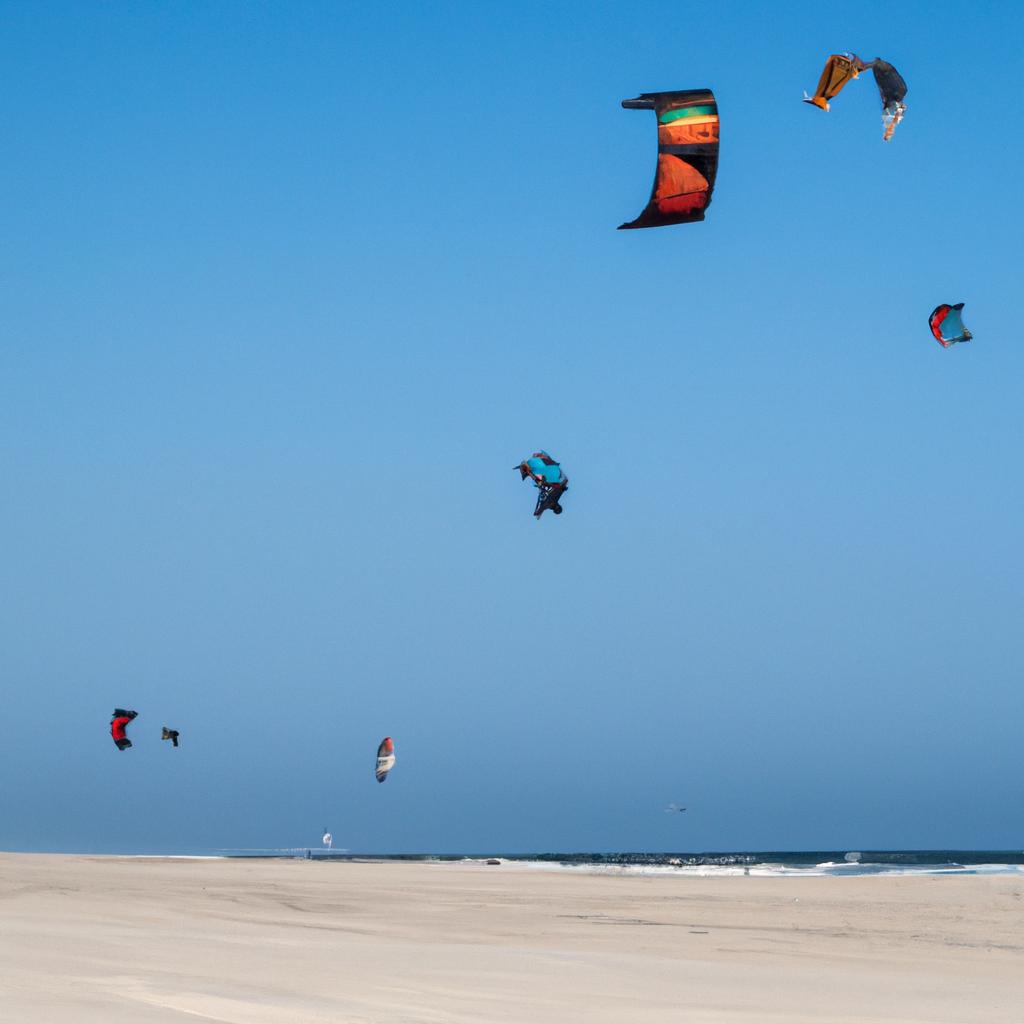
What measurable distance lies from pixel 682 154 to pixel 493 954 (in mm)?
8991

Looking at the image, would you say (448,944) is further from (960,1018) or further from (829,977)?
(960,1018)

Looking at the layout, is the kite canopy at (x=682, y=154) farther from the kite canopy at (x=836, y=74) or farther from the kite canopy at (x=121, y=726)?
the kite canopy at (x=121, y=726)

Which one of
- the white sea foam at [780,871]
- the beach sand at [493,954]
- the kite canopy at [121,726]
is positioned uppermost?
the kite canopy at [121,726]

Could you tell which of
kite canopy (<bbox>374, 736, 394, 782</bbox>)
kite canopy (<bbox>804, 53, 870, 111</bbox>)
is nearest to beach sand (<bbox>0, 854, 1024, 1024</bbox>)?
kite canopy (<bbox>374, 736, 394, 782</bbox>)

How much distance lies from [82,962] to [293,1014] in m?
3.12

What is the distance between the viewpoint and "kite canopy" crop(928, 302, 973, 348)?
20053 mm

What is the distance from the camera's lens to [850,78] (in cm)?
1500

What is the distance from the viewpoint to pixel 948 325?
67.0ft

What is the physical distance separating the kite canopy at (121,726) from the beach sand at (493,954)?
14.9 ft

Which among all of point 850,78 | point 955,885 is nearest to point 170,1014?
point 850,78

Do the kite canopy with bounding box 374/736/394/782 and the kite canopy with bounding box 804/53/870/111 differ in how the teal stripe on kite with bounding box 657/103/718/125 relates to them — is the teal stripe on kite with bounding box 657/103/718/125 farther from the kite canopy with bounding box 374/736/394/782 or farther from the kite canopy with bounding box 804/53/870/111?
the kite canopy with bounding box 374/736/394/782

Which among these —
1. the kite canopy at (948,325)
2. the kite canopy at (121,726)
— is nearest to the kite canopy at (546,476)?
the kite canopy at (948,325)

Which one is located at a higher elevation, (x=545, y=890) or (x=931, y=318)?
(x=931, y=318)

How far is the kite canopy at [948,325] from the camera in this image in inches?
789
